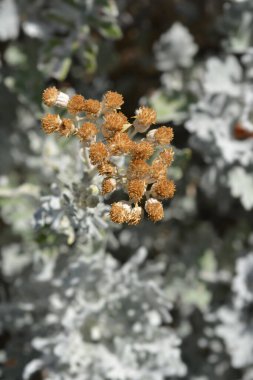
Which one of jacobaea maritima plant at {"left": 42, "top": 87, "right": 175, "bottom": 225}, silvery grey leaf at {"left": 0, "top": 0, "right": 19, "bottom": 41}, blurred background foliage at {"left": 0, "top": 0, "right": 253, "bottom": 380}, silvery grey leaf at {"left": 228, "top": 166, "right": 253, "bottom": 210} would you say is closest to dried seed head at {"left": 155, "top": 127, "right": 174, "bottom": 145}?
jacobaea maritima plant at {"left": 42, "top": 87, "right": 175, "bottom": 225}

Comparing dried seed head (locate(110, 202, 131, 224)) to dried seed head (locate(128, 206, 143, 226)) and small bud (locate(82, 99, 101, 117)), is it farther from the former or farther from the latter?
small bud (locate(82, 99, 101, 117))

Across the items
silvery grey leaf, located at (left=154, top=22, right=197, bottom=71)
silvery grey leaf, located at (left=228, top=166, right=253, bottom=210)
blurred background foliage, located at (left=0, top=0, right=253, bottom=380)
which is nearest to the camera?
blurred background foliage, located at (left=0, top=0, right=253, bottom=380)

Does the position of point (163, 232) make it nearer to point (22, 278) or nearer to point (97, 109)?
point (22, 278)

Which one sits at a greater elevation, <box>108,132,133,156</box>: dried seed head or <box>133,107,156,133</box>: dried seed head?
<box>133,107,156,133</box>: dried seed head

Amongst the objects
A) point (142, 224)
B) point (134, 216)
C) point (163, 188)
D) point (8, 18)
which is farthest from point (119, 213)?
point (8, 18)

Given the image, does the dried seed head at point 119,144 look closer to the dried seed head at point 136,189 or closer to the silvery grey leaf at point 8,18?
the dried seed head at point 136,189

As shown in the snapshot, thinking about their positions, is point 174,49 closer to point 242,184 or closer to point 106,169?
point 242,184
